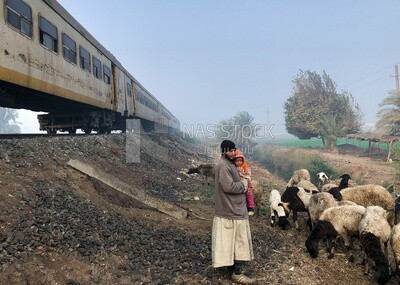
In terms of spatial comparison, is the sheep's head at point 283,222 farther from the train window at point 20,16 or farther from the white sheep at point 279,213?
the train window at point 20,16

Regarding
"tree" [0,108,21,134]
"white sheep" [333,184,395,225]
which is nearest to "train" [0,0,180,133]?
"white sheep" [333,184,395,225]

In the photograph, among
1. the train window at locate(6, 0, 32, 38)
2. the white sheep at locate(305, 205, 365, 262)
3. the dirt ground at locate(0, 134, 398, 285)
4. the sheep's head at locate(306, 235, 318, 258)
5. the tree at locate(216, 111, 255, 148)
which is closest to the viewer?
the dirt ground at locate(0, 134, 398, 285)

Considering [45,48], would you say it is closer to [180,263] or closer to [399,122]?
[180,263]

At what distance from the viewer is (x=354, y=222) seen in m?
6.19

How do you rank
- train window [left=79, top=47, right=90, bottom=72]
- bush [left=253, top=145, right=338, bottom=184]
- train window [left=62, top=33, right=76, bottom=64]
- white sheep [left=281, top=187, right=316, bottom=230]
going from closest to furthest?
white sheep [left=281, top=187, right=316, bottom=230]
train window [left=62, top=33, right=76, bottom=64]
train window [left=79, top=47, right=90, bottom=72]
bush [left=253, top=145, right=338, bottom=184]

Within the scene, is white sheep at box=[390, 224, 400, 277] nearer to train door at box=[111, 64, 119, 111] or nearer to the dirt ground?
the dirt ground

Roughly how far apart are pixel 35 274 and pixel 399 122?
106 feet

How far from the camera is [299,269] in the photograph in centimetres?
541

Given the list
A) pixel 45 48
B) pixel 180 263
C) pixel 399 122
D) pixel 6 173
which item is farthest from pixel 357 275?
pixel 399 122

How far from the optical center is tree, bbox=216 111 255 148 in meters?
54.5

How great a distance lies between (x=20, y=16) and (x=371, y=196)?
9641 millimetres

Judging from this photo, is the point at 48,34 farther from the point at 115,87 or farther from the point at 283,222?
the point at 283,222

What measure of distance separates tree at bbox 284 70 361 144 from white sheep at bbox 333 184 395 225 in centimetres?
3152

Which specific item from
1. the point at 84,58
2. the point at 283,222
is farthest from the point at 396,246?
the point at 84,58
